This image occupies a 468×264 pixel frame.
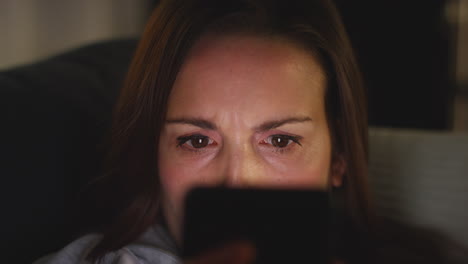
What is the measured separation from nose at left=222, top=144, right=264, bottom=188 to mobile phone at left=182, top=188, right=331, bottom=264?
4.9 inches

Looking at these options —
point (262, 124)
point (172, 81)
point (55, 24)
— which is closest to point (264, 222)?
point (262, 124)

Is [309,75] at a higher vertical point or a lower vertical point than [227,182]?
higher

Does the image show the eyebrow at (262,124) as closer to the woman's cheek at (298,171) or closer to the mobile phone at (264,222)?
the woman's cheek at (298,171)

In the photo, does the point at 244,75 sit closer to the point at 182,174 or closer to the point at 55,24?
the point at 182,174

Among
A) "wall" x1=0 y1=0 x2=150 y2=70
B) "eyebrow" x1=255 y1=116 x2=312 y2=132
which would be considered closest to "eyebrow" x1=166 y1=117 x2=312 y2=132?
"eyebrow" x1=255 y1=116 x2=312 y2=132

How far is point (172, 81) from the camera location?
0.59m

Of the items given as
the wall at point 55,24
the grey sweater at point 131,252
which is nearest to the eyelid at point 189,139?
the grey sweater at point 131,252

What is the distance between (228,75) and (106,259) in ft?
0.96

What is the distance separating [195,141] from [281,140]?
0.12 metres

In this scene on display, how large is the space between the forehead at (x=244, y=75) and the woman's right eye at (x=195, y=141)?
0.13ft

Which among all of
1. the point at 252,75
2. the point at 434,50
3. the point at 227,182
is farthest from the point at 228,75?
the point at 434,50

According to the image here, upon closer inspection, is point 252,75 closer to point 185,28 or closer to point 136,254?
point 185,28

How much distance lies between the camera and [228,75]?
555 mm

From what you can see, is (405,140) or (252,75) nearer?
(252,75)
